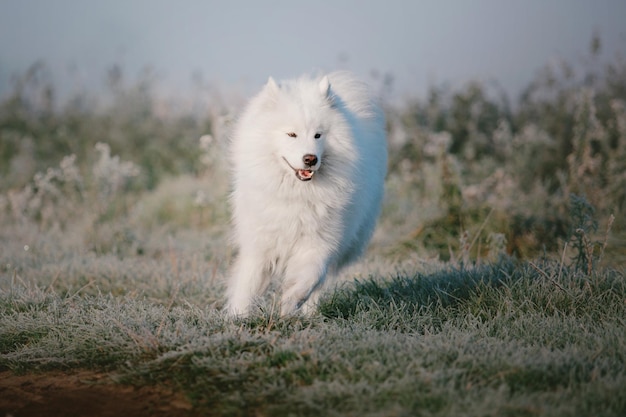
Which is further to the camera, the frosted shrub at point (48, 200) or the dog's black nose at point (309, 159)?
the frosted shrub at point (48, 200)

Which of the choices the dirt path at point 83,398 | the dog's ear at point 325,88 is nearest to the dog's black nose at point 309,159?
the dog's ear at point 325,88

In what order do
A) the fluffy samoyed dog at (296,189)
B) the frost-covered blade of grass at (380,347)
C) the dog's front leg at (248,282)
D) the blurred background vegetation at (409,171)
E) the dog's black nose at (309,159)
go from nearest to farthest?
the frost-covered blade of grass at (380,347) < the dog's black nose at (309,159) < the fluffy samoyed dog at (296,189) < the dog's front leg at (248,282) < the blurred background vegetation at (409,171)

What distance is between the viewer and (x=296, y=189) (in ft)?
Answer: 12.6

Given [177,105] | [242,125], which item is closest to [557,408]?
[242,125]

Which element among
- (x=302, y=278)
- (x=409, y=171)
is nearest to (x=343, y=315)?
(x=302, y=278)

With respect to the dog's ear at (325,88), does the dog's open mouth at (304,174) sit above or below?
below

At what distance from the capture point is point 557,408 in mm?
2482

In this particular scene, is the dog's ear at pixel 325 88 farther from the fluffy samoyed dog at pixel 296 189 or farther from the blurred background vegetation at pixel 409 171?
the blurred background vegetation at pixel 409 171

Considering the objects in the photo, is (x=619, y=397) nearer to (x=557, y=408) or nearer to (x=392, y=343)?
(x=557, y=408)

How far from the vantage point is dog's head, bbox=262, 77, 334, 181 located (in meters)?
3.69

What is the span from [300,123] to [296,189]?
41 cm

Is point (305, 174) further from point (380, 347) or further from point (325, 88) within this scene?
point (380, 347)

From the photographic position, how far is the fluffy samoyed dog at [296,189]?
3.78 metres

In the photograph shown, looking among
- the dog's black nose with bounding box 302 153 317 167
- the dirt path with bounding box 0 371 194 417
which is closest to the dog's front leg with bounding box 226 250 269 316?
the dog's black nose with bounding box 302 153 317 167
